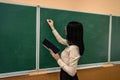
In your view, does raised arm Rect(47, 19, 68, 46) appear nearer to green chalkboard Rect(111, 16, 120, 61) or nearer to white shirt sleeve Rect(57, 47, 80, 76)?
white shirt sleeve Rect(57, 47, 80, 76)

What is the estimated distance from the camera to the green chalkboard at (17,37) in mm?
1965

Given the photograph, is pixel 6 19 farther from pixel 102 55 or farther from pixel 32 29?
pixel 102 55

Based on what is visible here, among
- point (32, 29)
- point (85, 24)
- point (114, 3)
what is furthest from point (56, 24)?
point (114, 3)

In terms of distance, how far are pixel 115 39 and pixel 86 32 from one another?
2.39ft

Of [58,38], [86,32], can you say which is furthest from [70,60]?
[86,32]

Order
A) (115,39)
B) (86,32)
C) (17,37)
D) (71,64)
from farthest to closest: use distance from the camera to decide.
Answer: (115,39) → (86,32) → (17,37) → (71,64)

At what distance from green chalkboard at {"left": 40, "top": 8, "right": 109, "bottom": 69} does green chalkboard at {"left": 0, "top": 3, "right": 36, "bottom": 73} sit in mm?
151

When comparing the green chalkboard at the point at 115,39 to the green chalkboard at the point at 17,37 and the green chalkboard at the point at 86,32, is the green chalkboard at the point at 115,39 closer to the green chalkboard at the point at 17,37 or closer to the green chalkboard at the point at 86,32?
the green chalkboard at the point at 86,32

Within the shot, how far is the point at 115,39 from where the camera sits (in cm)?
310

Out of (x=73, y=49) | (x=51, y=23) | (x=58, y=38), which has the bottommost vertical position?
(x=73, y=49)

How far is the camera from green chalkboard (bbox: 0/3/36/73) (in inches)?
77.4

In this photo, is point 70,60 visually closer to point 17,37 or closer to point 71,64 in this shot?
point 71,64

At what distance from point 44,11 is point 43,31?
0.28 meters

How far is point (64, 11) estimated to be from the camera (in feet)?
8.08
